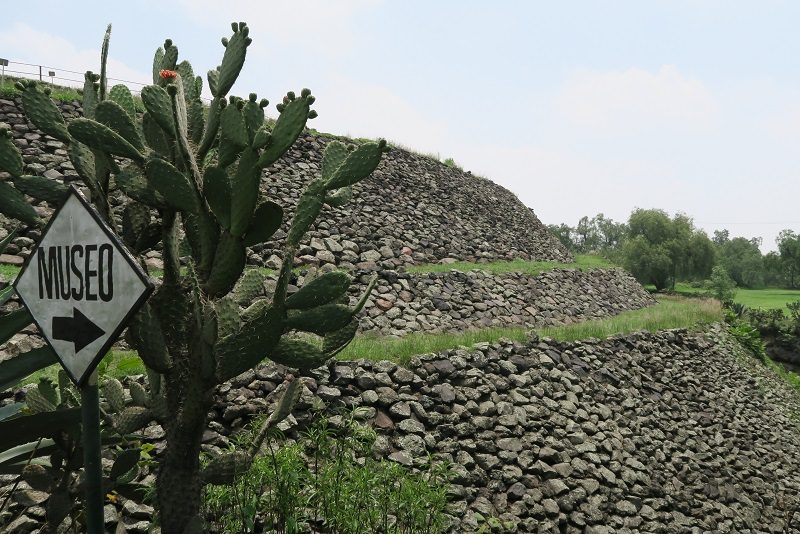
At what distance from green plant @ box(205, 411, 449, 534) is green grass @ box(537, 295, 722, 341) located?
5.93 meters

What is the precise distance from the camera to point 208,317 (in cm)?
288

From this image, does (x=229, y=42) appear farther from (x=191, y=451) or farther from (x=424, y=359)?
(x=424, y=359)

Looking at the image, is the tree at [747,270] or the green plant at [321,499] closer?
the green plant at [321,499]

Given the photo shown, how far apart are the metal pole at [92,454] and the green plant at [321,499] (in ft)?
7.68

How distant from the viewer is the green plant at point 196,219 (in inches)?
117

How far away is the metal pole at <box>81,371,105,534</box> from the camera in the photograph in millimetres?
1987

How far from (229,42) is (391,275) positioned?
8.69 metres

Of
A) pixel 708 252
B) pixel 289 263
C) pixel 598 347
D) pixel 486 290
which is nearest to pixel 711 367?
pixel 598 347

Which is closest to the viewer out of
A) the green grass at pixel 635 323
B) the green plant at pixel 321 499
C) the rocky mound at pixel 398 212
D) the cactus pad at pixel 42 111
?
the cactus pad at pixel 42 111

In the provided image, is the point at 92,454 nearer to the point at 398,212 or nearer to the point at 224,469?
the point at 224,469

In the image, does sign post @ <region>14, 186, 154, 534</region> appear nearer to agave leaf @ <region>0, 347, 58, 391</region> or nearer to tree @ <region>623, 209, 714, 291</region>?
agave leaf @ <region>0, 347, 58, 391</region>

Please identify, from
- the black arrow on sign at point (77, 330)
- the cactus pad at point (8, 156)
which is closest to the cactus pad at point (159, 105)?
the cactus pad at point (8, 156)

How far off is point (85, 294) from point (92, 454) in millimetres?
602

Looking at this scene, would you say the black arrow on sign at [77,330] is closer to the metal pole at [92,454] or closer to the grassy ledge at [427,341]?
the metal pole at [92,454]
